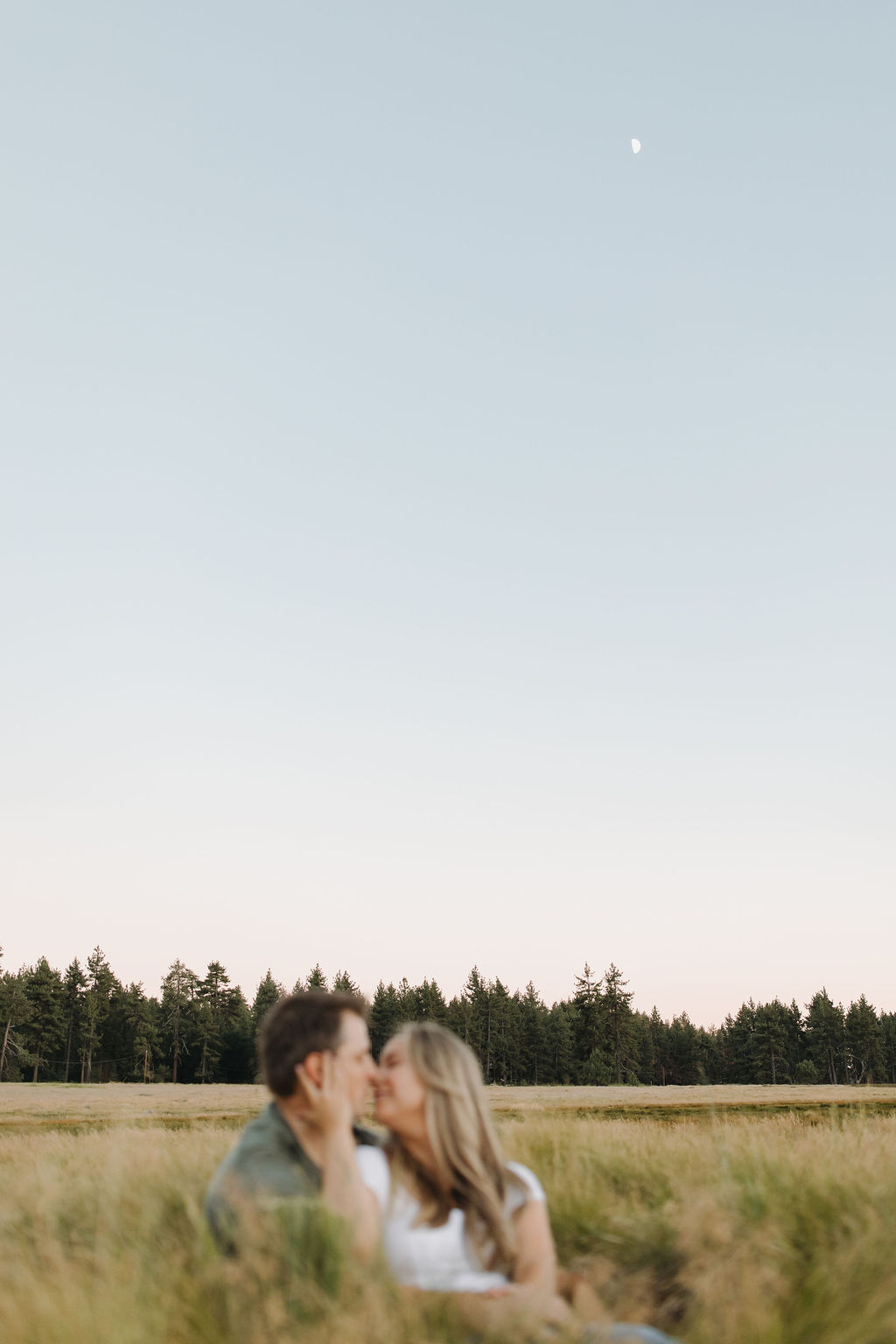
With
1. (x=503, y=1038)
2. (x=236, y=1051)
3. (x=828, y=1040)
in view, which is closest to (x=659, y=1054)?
(x=828, y=1040)

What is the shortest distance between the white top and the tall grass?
0.22 meters

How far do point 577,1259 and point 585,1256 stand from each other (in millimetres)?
445

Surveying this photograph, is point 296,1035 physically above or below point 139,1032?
above

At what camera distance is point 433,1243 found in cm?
448

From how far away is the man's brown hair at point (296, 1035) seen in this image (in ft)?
15.6

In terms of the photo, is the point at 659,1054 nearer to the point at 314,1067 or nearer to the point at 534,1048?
the point at 534,1048

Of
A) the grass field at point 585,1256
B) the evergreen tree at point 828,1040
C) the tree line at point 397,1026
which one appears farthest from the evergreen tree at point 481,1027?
the grass field at point 585,1256

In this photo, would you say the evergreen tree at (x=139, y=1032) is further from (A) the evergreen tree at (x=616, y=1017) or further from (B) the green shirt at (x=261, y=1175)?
(B) the green shirt at (x=261, y=1175)

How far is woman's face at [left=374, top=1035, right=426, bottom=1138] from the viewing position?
14.8 ft

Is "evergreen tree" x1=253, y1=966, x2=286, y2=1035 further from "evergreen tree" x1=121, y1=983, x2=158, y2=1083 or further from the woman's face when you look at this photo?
the woman's face

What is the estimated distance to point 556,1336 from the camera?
13.0ft

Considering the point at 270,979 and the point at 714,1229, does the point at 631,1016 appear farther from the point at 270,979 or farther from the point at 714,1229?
the point at 714,1229

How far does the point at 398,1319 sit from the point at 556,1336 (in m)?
0.65

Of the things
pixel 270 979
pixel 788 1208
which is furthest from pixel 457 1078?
pixel 270 979
